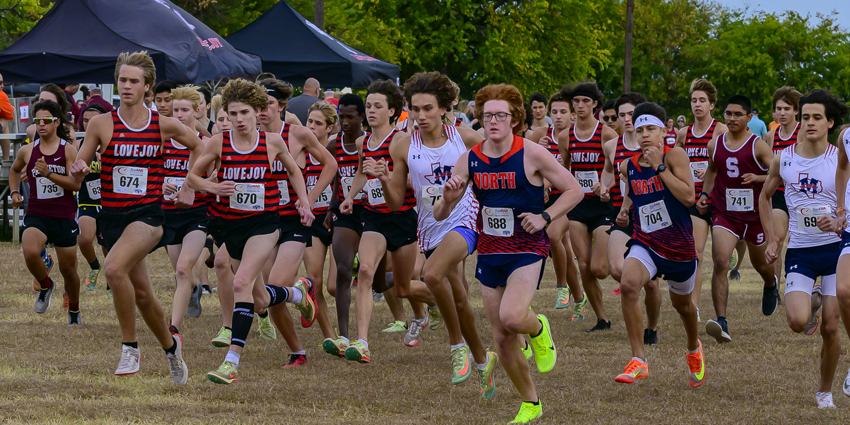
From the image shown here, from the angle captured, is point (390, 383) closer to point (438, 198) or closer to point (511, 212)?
point (438, 198)

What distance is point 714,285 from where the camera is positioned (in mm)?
9578

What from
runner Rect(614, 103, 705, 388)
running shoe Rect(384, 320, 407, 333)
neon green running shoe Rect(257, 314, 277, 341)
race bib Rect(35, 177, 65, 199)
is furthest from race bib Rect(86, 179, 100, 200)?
runner Rect(614, 103, 705, 388)

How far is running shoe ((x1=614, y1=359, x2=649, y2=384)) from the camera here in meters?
7.01

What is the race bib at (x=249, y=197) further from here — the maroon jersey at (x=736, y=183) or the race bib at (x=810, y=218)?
the maroon jersey at (x=736, y=183)

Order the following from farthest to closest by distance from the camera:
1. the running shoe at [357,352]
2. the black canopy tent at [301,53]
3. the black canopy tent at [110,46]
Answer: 1. the black canopy tent at [301,53]
2. the black canopy tent at [110,46]
3. the running shoe at [357,352]

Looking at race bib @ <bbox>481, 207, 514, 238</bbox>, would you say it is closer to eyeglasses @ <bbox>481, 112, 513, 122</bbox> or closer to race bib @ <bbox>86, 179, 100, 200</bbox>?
eyeglasses @ <bbox>481, 112, 513, 122</bbox>

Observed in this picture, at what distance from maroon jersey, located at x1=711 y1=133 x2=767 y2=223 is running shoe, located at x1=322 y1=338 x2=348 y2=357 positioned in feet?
12.4

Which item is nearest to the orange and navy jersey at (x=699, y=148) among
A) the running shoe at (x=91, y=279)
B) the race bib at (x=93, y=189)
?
the race bib at (x=93, y=189)

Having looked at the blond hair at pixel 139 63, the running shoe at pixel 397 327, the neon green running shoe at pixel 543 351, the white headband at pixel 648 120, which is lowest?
the running shoe at pixel 397 327

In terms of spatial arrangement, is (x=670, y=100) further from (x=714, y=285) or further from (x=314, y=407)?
(x=314, y=407)

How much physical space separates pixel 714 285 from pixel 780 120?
88.7 inches

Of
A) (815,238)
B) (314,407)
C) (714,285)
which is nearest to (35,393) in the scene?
(314,407)

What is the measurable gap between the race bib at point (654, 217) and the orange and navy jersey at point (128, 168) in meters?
3.34

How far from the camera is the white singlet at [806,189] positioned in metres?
7.03
